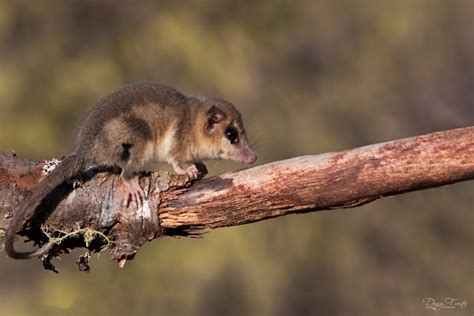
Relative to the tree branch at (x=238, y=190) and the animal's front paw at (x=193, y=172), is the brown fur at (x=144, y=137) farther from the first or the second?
the tree branch at (x=238, y=190)

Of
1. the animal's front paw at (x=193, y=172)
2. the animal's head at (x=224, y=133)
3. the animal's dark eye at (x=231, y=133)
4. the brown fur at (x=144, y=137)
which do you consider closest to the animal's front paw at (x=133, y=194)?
the brown fur at (x=144, y=137)

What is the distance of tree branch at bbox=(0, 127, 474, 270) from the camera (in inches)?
159

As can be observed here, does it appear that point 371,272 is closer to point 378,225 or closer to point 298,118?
point 378,225

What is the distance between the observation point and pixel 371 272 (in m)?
9.21

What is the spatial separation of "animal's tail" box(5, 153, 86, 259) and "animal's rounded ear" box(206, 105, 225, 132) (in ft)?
3.55

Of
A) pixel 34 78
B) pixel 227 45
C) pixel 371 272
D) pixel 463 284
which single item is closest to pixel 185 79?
pixel 227 45

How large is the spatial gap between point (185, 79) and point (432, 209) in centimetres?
295

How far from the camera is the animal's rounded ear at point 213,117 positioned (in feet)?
17.5
